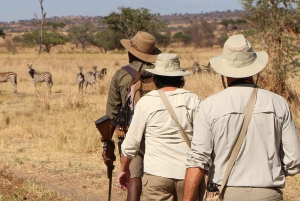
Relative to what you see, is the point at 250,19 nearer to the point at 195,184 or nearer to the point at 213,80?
the point at 213,80

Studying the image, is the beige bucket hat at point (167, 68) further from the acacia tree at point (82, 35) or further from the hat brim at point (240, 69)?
the acacia tree at point (82, 35)

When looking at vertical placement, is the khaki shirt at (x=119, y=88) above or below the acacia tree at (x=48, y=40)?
above

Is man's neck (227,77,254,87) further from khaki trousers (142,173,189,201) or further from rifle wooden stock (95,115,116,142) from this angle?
rifle wooden stock (95,115,116,142)

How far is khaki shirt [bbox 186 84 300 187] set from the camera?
3.10m

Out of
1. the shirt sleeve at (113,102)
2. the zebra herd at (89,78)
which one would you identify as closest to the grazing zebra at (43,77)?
the zebra herd at (89,78)

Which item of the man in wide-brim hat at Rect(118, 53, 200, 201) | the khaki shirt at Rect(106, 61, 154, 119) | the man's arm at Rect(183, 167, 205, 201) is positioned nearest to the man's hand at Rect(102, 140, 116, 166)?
the khaki shirt at Rect(106, 61, 154, 119)

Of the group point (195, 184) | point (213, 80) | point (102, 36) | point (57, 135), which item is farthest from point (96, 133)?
point (102, 36)

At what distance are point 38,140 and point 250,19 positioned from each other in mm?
5707

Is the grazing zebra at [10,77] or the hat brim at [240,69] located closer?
the hat brim at [240,69]

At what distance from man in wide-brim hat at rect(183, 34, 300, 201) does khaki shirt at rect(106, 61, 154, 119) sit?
6.49 ft

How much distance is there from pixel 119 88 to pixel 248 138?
2.27 meters

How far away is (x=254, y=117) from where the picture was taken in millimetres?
3098

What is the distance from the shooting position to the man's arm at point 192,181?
10.6 ft

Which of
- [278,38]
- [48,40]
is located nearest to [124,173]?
[278,38]
